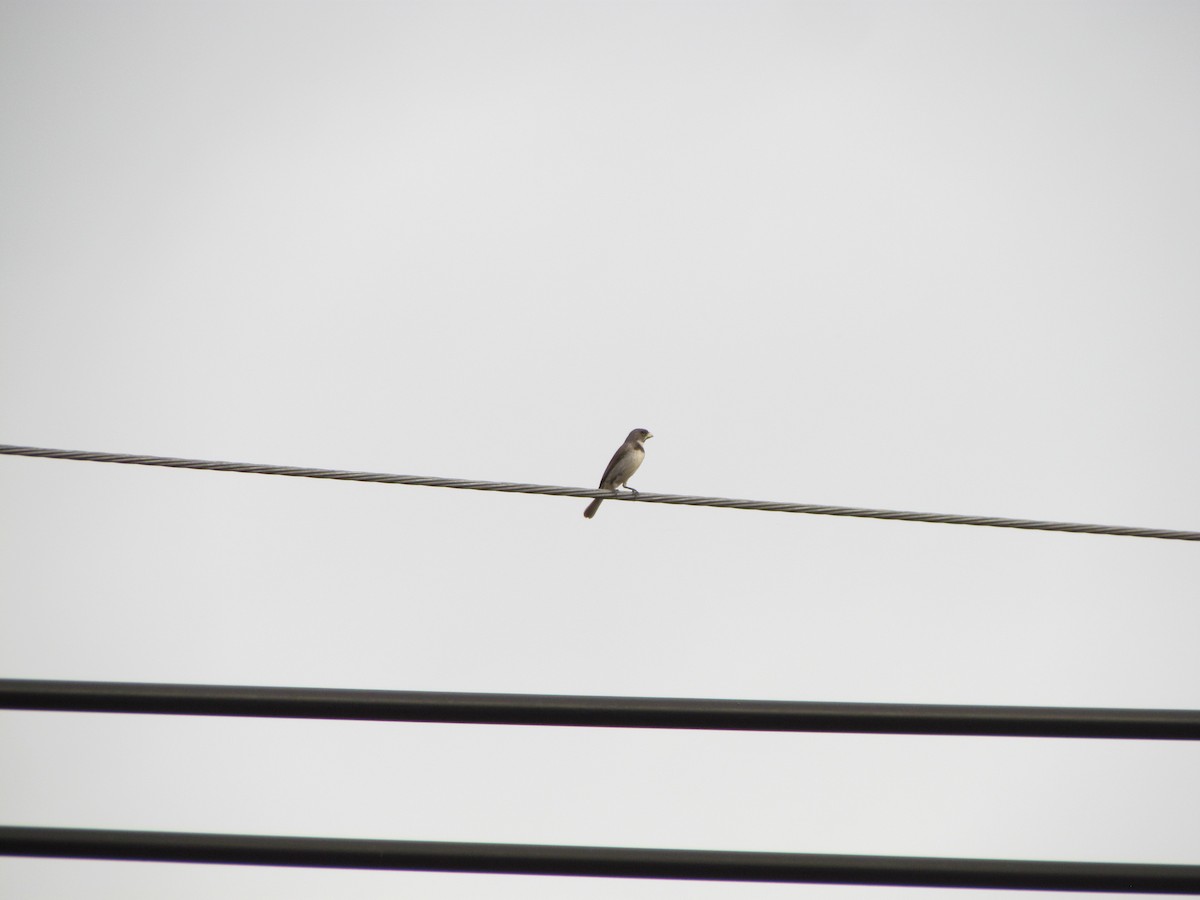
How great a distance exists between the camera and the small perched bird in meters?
11.4

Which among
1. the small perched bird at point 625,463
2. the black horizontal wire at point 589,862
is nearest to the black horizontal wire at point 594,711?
the black horizontal wire at point 589,862

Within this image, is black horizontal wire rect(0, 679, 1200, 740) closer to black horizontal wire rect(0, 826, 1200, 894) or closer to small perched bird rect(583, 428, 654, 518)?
black horizontal wire rect(0, 826, 1200, 894)

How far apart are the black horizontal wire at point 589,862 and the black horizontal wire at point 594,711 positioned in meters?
0.27

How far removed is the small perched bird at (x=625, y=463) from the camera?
37.5 ft

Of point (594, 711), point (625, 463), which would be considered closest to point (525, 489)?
point (594, 711)

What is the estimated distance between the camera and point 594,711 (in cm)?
222

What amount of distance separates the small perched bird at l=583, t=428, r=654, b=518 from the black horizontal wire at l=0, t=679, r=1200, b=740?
898 cm

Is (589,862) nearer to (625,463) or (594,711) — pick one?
(594,711)

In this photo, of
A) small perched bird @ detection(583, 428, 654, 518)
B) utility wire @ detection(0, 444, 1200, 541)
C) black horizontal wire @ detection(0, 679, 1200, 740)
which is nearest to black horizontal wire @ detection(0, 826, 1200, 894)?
black horizontal wire @ detection(0, 679, 1200, 740)

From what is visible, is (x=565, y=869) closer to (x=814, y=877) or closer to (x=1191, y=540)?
(x=814, y=877)

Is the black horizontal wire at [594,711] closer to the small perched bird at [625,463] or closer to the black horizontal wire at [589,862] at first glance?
the black horizontal wire at [589,862]

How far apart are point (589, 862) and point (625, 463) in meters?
9.31

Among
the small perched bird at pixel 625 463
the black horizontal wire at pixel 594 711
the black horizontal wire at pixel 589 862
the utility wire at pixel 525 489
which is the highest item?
the small perched bird at pixel 625 463

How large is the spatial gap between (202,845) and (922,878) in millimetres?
1580
